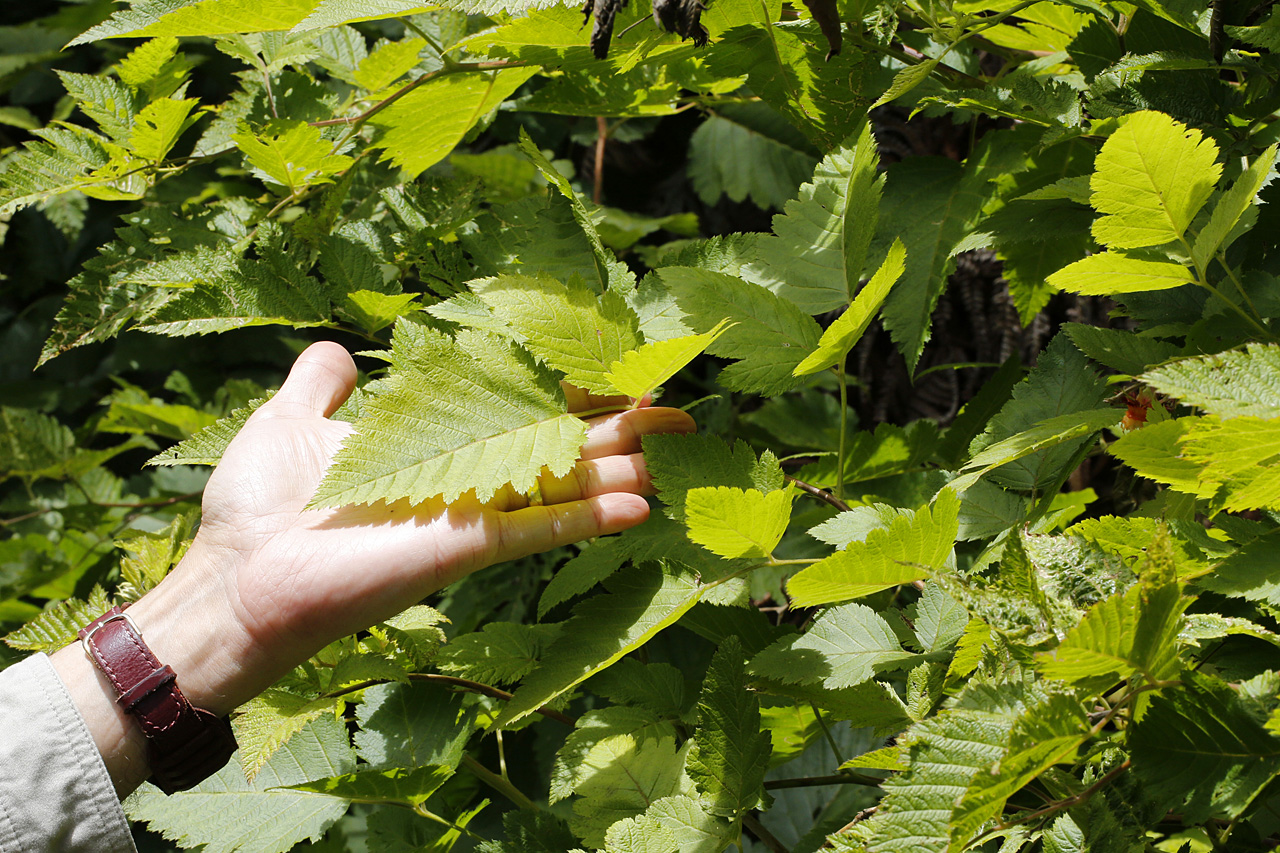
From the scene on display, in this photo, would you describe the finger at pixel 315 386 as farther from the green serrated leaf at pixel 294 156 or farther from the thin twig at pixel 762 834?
the thin twig at pixel 762 834

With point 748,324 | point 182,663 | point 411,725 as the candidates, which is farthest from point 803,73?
point 182,663

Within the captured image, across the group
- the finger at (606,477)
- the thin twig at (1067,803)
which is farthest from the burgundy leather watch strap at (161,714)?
the thin twig at (1067,803)

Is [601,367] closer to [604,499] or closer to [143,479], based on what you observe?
[604,499]

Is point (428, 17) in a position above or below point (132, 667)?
above

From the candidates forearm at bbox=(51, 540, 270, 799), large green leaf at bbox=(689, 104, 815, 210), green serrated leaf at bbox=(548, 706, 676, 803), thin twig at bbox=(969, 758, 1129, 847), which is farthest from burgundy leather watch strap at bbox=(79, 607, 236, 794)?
large green leaf at bbox=(689, 104, 815, 210)

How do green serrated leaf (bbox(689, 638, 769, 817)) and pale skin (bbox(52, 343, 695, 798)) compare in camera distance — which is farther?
pale skin (bbox(52, 343, 695, 798))

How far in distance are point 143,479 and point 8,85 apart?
1.22 m

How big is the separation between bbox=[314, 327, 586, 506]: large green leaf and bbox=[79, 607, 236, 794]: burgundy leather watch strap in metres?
0.54

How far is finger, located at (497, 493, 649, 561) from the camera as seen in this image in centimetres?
85

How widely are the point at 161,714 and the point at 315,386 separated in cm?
46

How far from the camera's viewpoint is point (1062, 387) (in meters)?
0.83

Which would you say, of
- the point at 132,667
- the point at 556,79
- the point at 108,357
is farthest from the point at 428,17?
the point at 108,357

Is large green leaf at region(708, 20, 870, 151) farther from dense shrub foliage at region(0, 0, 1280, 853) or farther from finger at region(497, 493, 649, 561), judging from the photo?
finger at region(497, 493, 649, 561)

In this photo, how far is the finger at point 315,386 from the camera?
1.04 m
